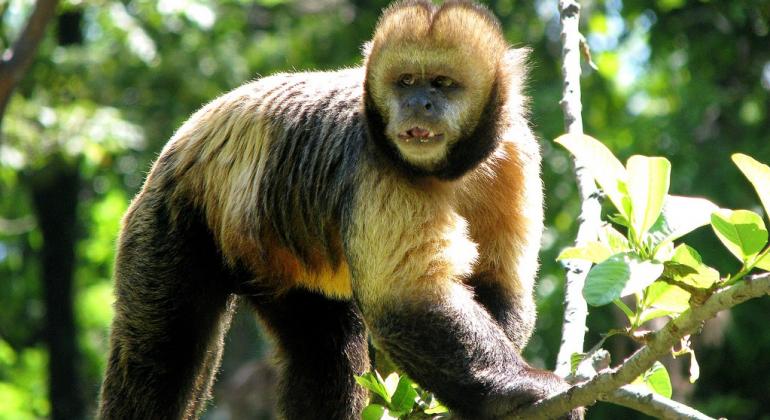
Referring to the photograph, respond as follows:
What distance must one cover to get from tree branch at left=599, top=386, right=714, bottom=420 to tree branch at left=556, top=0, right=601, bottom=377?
910mm

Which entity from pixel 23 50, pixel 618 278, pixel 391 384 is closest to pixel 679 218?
pixel 618 278

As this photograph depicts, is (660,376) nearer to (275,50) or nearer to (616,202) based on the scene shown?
(616,202)

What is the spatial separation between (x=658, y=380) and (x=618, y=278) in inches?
37.1

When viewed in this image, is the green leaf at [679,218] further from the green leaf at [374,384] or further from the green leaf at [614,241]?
the green leaf at [374,384]

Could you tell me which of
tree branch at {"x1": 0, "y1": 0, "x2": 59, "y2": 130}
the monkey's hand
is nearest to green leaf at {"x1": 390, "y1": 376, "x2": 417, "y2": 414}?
the monkey's hand

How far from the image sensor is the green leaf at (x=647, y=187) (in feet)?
13.1

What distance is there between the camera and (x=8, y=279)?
25828 mm

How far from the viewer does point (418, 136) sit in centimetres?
579

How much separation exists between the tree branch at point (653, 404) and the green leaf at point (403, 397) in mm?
1386

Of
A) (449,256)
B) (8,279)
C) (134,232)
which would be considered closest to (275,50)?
(8,279)

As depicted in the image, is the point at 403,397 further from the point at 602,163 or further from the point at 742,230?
the point at 742,230

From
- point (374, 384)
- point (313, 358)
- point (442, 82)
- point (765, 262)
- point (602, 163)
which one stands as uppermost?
point (442, 82)

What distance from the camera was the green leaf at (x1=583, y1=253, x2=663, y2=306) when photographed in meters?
3.75

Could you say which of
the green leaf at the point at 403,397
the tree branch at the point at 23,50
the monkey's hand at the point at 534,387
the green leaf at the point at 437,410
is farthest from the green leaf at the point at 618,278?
the tree branch at the point at 23,50
